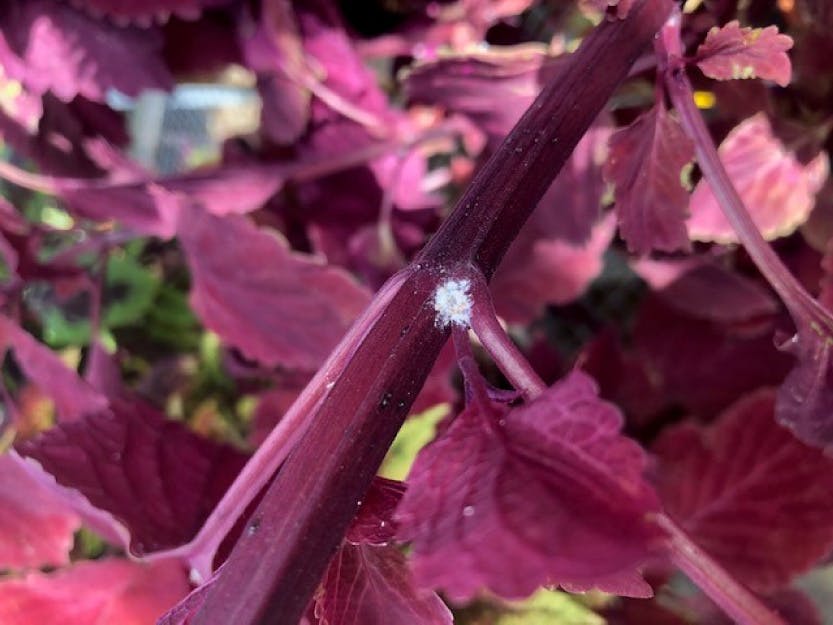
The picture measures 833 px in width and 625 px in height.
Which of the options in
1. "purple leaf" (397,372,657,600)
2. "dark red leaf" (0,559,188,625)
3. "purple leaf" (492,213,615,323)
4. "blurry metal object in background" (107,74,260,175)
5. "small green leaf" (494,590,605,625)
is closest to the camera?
"purple leaf" (397,372,657,600)

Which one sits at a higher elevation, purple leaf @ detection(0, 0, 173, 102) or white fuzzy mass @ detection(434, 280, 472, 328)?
purple leaf @ detection(0, 0, 173, 102)

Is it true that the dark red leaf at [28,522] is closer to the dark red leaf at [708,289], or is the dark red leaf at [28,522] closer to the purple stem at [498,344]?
the purple stem at [498,344]

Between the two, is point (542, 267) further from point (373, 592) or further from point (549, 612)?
point (373, 592)

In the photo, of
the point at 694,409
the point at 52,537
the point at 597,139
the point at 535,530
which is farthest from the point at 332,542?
the point at 694,409

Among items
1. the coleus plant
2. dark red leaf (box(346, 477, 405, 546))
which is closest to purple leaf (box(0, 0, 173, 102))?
the coleus plant

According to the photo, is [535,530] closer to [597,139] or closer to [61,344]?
[597,139]

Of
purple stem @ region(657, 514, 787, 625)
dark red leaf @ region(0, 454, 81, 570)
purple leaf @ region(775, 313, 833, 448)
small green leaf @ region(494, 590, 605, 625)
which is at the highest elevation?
purple leaf @ region(775, 313, 833, 448)

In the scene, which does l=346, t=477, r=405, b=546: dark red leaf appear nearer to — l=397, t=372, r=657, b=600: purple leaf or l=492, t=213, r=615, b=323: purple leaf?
l=397, t=372, r=657, b=600: purple leaf

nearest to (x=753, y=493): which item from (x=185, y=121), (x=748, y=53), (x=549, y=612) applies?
(x=549, y=612)
